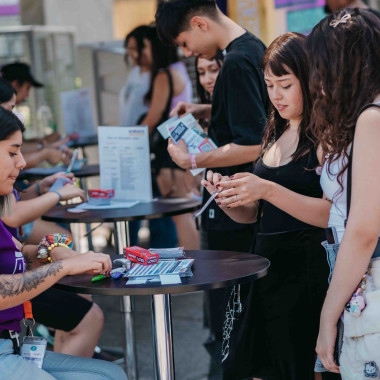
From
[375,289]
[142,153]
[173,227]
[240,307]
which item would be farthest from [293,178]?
[173,227]

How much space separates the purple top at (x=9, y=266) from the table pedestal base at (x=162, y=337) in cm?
46

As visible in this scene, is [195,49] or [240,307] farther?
[195,49]

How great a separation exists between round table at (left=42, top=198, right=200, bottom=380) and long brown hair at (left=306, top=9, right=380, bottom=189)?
1549mm

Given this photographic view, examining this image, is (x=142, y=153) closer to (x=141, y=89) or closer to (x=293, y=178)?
(x=293, y=178)

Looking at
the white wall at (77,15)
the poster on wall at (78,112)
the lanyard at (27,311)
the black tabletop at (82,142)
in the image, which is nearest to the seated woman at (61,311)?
the lanyard at (27,311)

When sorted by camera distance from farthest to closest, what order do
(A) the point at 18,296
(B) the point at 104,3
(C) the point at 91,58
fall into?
1. (B) the point at 104,3
2. (C) the point at 91,58
3. (A) the point at 18,296

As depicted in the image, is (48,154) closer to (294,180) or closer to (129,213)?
(129,213)

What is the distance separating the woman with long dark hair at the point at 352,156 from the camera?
73.2 inches

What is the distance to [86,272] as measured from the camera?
2393 millimetres

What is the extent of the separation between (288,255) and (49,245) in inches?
35.5

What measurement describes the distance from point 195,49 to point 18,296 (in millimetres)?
1656

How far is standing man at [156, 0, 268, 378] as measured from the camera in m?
3.12

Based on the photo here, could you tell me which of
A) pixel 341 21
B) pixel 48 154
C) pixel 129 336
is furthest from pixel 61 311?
pixel 48 154

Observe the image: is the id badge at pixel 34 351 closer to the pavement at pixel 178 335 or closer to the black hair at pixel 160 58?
the pavement at pixel 178 335
